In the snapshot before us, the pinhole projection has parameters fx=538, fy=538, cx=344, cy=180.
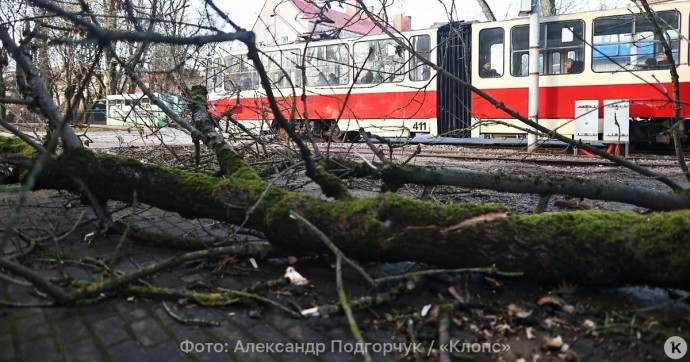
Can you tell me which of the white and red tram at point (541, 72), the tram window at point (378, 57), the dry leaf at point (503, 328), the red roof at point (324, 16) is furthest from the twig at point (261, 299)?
the tram window at point (378, 57)

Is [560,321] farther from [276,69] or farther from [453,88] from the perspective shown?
[276,69]

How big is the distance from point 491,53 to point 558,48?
170cm

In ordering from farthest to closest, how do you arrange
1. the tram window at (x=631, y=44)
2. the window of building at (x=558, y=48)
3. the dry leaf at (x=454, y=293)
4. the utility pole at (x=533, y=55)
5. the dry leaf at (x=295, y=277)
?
the window of building at (x=558, y=48) → the utility pole at (x=533, y=55) → the tram window at (x=631, y=44) → the dry leaf at (x=295, y=277) → the dry leaf at (x=454, y=293)

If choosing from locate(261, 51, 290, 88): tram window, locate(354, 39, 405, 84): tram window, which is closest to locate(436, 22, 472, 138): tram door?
locate(354, 39, 405, 84): tram window

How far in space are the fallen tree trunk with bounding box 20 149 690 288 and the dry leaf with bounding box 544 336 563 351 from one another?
1.54 feet

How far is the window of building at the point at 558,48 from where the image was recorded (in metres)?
13.1

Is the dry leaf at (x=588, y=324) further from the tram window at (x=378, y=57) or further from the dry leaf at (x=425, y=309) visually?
the tram window at (x=378, y=57)

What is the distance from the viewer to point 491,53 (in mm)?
14297

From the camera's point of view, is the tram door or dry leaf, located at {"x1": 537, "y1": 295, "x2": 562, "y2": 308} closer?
Answer: dry leaf, located at {"x1": 537, "y1": 295, "x2": 562, "y2": 308}

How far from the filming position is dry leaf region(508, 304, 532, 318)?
8.68 ft

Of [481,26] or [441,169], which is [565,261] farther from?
[481,26]

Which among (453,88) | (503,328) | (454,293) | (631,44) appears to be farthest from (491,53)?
(503,328)

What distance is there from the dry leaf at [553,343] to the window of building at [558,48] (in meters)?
12.1

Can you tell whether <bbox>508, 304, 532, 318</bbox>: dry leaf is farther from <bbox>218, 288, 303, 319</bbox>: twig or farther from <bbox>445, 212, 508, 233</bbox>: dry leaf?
<bbox>218, 288, 303, 319</bbox>: twig
